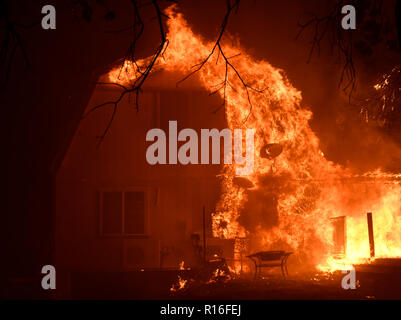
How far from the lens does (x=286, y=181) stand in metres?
17.0

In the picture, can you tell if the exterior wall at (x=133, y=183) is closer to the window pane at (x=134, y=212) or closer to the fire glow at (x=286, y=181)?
the window pane at (x=134, y=212)

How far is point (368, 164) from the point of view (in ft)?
61.2

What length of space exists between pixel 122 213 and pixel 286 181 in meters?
5.66

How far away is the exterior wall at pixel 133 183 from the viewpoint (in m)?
16.1

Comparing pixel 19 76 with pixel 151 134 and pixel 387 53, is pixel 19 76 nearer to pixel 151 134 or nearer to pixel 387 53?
pixel 151 134

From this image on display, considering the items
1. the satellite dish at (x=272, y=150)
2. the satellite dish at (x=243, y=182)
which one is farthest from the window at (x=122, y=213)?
the satellite dish at (x=272, y=150)

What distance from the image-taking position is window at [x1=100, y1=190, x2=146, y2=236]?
16.2 metres

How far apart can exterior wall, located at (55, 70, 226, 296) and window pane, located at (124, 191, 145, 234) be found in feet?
0.69

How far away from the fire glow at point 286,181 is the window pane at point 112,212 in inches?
128

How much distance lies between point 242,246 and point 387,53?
7547mm

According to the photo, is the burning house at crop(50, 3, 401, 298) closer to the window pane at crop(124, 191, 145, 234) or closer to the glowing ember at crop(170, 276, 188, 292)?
the window pane at crop(124, 191, 145, 234)

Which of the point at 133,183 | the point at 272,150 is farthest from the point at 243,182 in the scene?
the point at 133,183

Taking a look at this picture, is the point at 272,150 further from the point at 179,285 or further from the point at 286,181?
the point at 179,285

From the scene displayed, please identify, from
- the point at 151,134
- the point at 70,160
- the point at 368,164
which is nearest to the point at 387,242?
the point at 368,164
